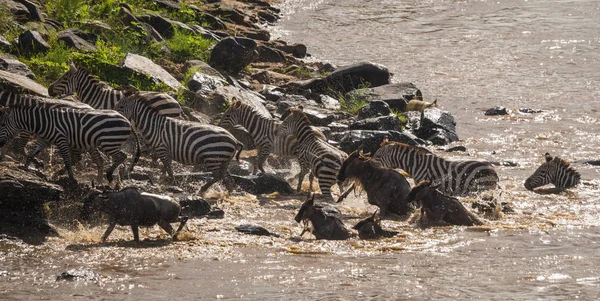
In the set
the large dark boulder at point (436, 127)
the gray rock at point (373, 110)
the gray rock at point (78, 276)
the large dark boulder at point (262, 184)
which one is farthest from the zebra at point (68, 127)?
the large dark boulder at point (436, 127)

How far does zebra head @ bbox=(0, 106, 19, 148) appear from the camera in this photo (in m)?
13.8

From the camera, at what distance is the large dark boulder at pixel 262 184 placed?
1511 centimetres

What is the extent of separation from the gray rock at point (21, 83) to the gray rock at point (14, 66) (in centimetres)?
57

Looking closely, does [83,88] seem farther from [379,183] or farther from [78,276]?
[78,276]

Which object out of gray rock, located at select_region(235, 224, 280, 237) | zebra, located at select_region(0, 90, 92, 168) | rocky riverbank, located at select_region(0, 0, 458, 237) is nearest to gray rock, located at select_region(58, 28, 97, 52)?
rocky riverbank, located at select_region(0, 0, 458, 237)

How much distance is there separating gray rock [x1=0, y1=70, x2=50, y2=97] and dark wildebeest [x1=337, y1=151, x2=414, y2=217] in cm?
532

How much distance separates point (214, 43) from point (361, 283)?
15293 mm

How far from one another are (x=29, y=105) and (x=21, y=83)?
231 centimetres

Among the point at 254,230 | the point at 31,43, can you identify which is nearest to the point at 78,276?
the point at 254,230

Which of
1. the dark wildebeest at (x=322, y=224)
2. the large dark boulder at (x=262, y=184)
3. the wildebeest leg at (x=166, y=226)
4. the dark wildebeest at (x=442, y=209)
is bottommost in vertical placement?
the wildebeest leg at (x=166, y=226)

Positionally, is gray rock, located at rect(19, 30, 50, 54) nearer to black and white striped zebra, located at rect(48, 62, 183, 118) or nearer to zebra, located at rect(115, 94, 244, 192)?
black and white striped zebra, located at rect(48, 62, 183, 118)

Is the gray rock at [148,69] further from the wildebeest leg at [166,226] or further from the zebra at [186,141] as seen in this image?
the wildebeest leg at [166,226]

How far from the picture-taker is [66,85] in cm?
1659

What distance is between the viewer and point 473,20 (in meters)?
36.2
